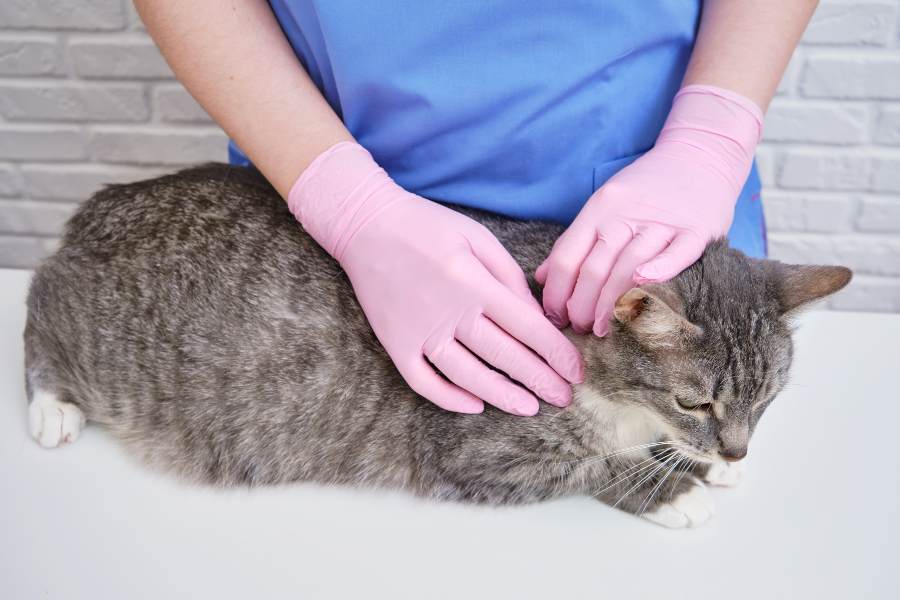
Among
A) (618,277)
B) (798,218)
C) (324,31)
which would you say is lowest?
(798,218)

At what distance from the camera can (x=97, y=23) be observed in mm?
1922

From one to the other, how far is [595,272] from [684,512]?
343mm

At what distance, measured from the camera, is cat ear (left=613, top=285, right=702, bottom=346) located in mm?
922

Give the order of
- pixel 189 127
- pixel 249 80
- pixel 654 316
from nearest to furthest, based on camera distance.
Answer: pixel 654 316 < pixel 249 80 < pixel 189 127

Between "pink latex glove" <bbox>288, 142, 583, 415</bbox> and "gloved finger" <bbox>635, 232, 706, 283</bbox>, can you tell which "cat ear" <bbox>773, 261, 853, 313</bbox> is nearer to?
"gloved finger" <bbox>635, 232, 706, 283</bbox>

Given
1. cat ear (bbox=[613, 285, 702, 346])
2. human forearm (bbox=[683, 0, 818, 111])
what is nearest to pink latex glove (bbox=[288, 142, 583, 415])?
cat ear (bbox=[613, 285, 702, 346])

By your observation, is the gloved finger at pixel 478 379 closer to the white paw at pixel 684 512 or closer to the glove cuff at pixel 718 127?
the white paw at pixel 684 512

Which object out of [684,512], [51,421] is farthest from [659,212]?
[51,421]

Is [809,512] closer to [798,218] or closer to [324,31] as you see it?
[324,31]

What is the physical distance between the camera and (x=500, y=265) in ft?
3.60

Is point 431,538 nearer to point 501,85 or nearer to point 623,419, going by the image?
point 623,419

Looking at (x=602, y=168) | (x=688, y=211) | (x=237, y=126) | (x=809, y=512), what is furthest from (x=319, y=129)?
(x=809, y=512)

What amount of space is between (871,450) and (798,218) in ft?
3.88

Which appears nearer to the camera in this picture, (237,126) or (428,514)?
(428,514)
